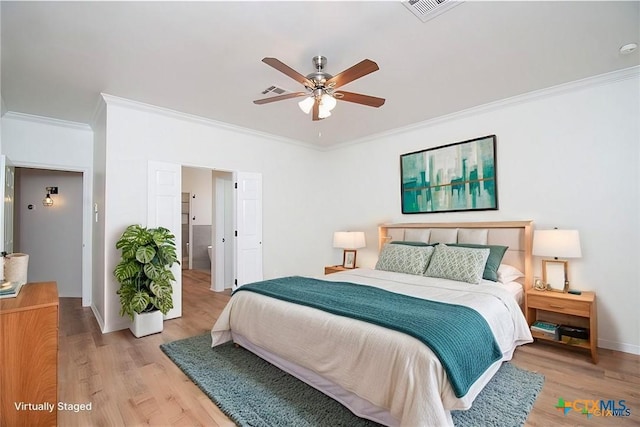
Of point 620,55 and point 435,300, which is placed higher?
point 620,55

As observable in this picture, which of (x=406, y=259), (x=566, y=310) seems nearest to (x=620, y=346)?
(x=566, y=310)

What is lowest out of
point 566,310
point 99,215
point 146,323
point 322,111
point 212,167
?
point 146,323

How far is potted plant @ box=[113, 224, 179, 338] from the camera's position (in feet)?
10.4

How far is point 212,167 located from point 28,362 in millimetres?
3068

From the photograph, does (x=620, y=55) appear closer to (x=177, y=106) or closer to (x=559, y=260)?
(x=559, y=260)

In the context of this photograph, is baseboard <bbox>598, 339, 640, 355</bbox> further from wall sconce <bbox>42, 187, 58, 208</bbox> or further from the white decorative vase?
wall sconce <bbox>42, 187, 58, 208</bbox>

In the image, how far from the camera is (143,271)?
10.9 feet

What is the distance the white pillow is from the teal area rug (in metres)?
0.87

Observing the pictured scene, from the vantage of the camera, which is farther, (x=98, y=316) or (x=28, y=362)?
(x=98, y=316)

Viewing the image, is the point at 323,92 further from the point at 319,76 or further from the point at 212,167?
the point at 212,167

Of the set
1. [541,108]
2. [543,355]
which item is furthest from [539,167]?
[543,355]

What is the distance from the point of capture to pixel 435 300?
2352 millimetres

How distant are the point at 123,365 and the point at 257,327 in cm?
124

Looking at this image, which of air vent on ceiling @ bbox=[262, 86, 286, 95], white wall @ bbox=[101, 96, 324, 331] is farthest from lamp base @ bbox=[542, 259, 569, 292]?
white wall @ bbox=[101, 96, 324, 331]
